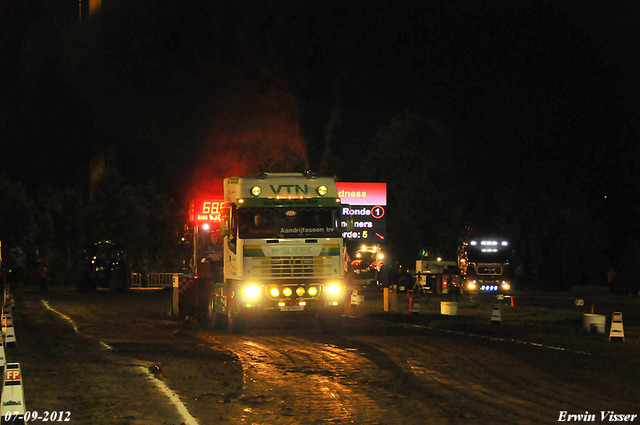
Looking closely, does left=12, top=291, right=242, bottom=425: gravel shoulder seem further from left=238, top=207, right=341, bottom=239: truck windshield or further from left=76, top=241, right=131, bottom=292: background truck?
left=76, top=241, right=131, bottom=292: background truck

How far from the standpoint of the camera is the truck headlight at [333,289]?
837 inches

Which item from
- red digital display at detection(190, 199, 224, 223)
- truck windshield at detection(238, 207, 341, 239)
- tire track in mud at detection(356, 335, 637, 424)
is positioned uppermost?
red digital display at detection(190, 199, 224, 223)

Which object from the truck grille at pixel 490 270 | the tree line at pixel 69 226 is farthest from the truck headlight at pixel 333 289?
the tree line at pixel 69 226

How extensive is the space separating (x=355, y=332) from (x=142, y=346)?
6.01m

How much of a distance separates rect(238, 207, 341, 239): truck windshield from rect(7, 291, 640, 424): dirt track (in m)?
2.58

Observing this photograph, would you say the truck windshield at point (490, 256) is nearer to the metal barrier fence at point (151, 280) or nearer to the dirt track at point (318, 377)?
the dirt track at point (318, 377)

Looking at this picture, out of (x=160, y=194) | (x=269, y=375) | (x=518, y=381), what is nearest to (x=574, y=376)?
(x=518, y=381)

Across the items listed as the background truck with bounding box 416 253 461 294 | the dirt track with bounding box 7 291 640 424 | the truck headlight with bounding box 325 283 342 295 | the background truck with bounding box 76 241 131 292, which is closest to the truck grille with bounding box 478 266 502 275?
the background truck with bounding box 416 253 461 294

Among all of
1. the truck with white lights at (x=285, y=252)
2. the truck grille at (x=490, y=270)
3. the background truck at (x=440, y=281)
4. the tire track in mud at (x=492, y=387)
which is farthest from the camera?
the truck grille at (x=490, y=270)

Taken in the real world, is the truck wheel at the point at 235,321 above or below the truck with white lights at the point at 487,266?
below

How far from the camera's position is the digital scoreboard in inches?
1824

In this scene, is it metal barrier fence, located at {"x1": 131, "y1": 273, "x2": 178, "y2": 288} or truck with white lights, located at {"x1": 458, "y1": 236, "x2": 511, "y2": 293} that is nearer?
truck with white lights, located at {"x1": 458, "y1": 236, "x2": 511, "y2": 293}

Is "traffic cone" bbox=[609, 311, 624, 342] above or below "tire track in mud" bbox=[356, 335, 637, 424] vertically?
above

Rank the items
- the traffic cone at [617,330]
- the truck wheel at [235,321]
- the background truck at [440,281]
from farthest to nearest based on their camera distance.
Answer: the background truck at [440,281] → the truck wheel at [235,321] → the traffic cone at [617,330]
